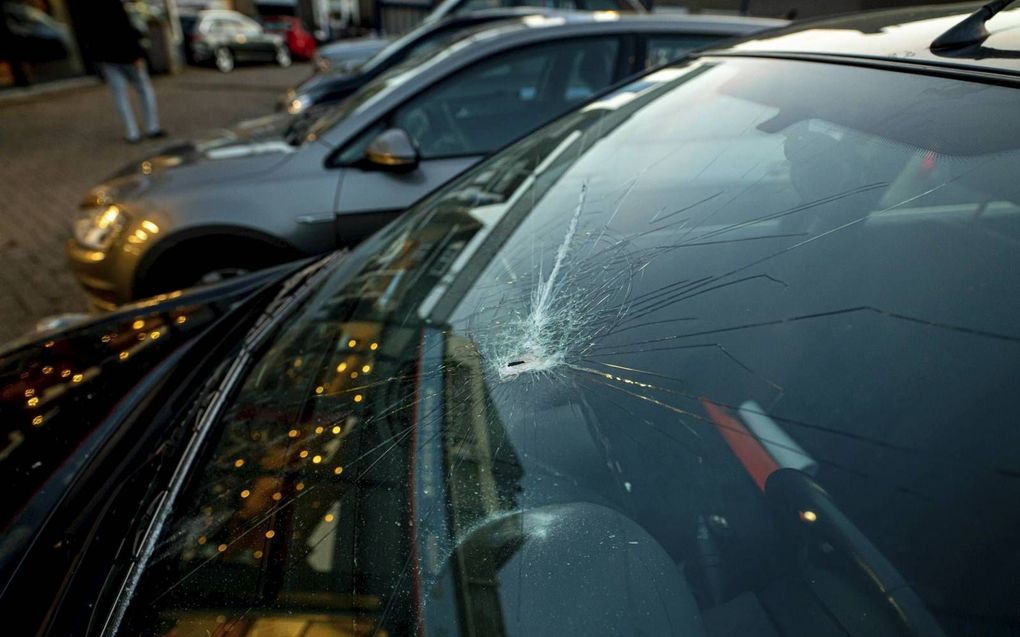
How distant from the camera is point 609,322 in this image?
108cm

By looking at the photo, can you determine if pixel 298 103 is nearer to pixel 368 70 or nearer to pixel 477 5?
pixel 368 70

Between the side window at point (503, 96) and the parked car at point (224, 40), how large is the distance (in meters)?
13.9

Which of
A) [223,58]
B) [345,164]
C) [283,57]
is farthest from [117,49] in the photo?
[283,57]

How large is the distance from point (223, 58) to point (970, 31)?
53.4 feet

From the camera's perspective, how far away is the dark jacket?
681 cm

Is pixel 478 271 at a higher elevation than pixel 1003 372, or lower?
lower

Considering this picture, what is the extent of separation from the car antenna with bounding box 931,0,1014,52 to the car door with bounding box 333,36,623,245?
5.21 feet

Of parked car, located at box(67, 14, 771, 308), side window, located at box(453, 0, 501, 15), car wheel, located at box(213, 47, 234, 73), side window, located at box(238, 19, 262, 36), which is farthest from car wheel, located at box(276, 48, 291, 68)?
parked car, located at box(67, 14, 771, 308)

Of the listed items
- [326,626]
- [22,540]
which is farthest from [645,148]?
[22,540]

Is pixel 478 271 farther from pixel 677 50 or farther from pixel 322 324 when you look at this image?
pixel 677 50

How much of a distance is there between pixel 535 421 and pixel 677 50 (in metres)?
3.07

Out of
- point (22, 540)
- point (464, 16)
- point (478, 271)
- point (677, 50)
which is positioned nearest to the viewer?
point (22, 540)

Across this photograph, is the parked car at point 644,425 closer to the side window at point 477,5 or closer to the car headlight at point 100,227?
the car headlight at point 100,227

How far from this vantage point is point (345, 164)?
285cm
